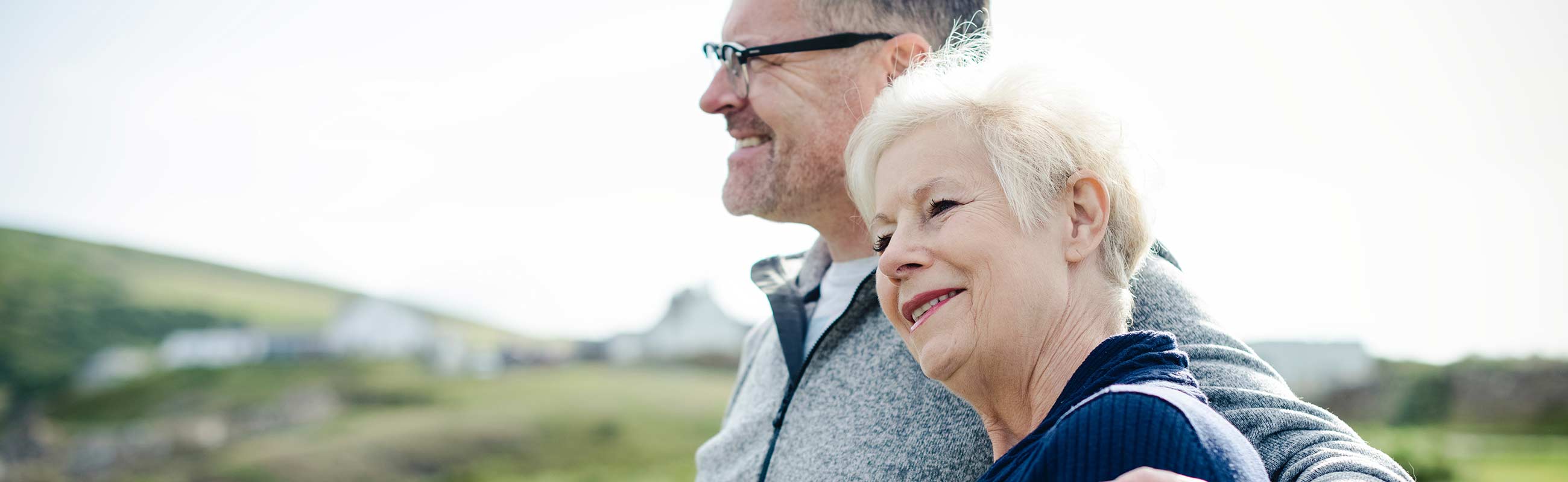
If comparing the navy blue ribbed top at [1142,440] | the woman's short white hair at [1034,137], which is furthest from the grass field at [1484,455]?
the navy blue ribbed top at [1142,440]

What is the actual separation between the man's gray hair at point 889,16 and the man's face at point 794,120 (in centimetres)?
5

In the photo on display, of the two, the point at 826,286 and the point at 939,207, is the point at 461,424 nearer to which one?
the point at 826,286

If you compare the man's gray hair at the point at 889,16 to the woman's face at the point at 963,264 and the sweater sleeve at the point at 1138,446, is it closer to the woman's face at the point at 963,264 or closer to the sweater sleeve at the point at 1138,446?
the woman's face at the point at 963,264

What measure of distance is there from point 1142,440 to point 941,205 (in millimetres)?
609

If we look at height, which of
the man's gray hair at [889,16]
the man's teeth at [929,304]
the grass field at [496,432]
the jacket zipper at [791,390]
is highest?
the man's gray hair at [889,16]

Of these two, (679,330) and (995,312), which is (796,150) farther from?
(679,330)

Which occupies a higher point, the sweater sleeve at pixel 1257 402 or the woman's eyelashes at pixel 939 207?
the woman's eyelashes at pixel 939 207

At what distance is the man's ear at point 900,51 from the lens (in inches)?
107

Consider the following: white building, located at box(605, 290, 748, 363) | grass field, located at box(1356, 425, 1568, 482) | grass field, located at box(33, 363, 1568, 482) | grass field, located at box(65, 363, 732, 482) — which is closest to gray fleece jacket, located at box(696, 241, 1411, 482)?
grass field, located at box(1356, 425, 1568, 482)

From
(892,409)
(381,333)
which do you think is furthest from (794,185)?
(381,333)

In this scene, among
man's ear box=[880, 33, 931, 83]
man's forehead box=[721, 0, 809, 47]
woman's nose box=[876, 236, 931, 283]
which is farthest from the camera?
man's forehead box=[721, 0, 809, 47]

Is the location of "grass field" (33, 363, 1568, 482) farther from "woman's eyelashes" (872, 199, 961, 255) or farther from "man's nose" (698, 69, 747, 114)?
"woman's eyelashes" (872, 199, 961, 255)

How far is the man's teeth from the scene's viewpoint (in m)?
1.57

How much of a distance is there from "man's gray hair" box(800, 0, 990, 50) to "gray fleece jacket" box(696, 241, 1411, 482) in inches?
29.5
